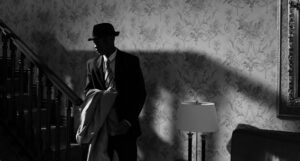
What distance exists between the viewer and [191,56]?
324cm

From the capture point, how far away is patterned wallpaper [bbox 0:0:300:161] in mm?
2869

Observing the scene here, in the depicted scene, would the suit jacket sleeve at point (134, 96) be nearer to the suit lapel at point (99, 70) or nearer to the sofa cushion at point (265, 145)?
the suit lapel at point (99, 70)

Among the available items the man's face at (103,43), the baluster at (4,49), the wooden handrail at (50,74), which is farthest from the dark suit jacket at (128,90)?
the baluster at (4,49)

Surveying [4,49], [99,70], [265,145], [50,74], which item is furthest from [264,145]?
[4,49]

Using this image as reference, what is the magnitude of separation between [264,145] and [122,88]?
1085 mm

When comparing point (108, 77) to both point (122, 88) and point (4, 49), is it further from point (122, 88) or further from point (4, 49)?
point (4, 49)

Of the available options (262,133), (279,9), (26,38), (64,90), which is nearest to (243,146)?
(262,133)

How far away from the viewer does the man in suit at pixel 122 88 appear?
2.81 metres

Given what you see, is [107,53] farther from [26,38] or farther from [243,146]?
[26,38]

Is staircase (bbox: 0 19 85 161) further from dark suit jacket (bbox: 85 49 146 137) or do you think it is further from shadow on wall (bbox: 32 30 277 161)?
shadow on wall (bbox: 32 30 277 161)

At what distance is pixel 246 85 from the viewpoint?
9.68 ft

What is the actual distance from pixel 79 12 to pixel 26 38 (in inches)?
37.5

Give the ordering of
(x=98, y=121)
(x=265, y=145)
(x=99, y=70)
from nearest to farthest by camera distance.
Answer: (x=265, y=145) → (x=98, y=121) → (x=99, y=70)

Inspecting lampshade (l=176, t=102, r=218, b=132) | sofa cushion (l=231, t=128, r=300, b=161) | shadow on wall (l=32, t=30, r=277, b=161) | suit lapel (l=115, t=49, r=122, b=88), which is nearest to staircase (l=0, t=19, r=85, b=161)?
suit lapel (l=115, t=49, r=122, b=88)
